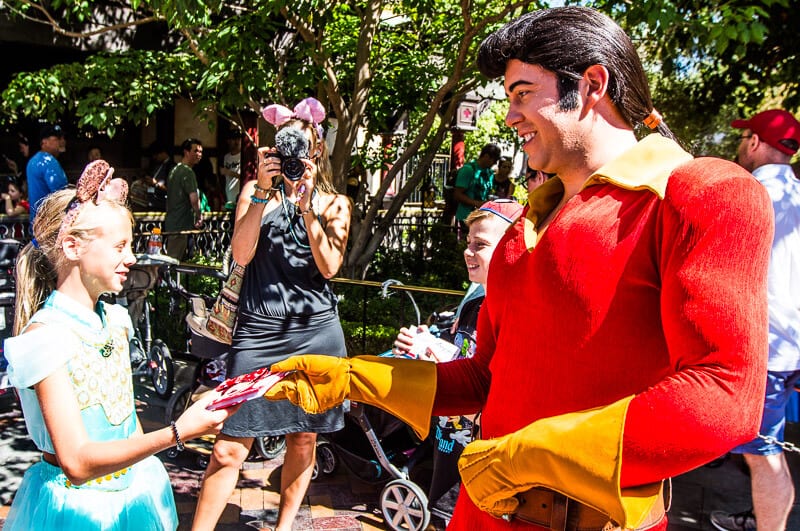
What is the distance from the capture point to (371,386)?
1.74 meters

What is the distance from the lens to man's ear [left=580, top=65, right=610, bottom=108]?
4.86 ft

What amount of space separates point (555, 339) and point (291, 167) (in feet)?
6.91

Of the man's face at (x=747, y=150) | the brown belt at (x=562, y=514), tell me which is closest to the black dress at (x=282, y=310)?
Answer: the brown belt at (x=562, y=514)

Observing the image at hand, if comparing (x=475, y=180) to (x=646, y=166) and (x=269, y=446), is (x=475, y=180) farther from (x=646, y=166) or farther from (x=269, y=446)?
(x=646, y=166)

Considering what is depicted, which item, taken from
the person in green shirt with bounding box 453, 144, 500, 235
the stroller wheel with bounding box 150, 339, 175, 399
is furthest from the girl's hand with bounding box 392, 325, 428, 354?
the person in green shirt with bounding box 453, 144, 500, 235

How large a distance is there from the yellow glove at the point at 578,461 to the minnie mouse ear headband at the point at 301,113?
2479mm

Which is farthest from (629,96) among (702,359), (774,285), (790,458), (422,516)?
(790,458)

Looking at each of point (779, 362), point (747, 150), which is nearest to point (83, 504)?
point (779, 362)

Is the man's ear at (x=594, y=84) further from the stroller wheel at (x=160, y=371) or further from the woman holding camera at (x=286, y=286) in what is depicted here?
the stroller wheel at (x=160, y=371)

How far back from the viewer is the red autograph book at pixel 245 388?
180 centimetres

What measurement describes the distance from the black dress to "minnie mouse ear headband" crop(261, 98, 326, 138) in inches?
16.9

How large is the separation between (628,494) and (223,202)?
43.6 ft

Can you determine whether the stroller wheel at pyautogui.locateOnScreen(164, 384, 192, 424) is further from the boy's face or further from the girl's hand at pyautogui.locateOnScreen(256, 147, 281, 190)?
the boy's face

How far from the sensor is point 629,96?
1.53 m
